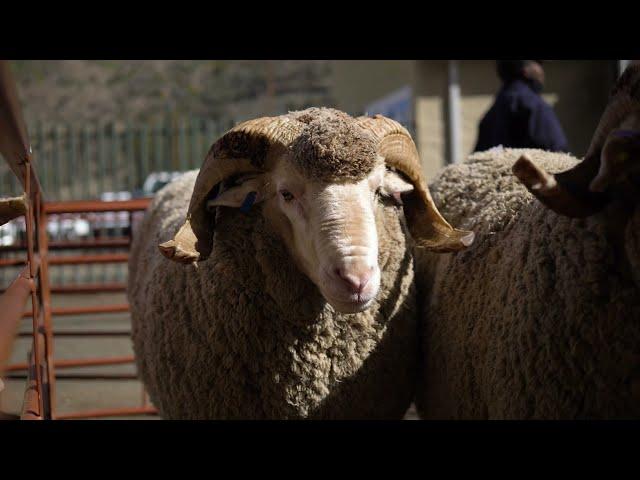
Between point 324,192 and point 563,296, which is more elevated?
point 324,192

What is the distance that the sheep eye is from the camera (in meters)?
2.84

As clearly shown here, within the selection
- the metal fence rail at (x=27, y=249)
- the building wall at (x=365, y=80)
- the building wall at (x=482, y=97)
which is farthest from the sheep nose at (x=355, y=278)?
the building wall at (x=365, y=80)

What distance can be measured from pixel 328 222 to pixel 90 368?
21.8 ft

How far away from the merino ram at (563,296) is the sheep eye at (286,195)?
864 millimetres

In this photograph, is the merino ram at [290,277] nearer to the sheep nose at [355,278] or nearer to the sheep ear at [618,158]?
the sheep nose at [355,278]

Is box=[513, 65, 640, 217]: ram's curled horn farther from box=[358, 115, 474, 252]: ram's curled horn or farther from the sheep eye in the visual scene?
the sheep eye

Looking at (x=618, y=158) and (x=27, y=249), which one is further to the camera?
(x=27, y=249)

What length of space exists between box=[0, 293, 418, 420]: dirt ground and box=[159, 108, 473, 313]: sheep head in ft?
4.00

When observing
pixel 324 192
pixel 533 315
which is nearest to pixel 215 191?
pixel 324 192

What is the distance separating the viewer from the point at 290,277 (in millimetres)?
2982

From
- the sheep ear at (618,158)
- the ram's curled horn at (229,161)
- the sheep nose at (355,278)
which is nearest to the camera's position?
the sheep ear at (618,158)

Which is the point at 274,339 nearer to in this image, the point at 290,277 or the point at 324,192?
the point at 290,277

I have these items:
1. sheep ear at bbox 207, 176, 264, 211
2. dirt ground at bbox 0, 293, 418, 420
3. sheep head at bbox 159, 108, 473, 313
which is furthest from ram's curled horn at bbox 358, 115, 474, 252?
dirt ground at bbox 0, 293, 418, 420

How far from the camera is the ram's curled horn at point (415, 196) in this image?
3.03m
